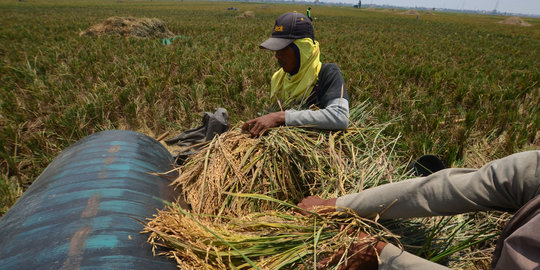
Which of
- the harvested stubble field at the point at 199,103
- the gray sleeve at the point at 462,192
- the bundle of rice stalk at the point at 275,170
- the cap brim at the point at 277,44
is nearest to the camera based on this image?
the gray sleeve at the point at 462,192

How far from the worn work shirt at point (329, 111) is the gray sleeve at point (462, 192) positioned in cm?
70

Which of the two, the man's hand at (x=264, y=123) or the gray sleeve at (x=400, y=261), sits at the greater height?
the man's hand at (x=264, y=123)

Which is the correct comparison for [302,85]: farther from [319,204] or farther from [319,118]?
[319,204]

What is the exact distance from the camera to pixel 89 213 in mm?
1170

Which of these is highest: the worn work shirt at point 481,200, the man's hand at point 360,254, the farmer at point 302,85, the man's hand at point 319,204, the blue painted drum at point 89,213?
the farmer at point 302,85

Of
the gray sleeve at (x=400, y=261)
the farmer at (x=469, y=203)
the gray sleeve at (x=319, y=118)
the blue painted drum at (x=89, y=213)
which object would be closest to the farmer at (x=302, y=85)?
the gray sleeve at (x=319, y=118)

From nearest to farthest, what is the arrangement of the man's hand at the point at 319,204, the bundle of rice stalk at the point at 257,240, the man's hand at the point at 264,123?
1. the bundle of rice stalk at the point at 257,240
2. the man's hand at the point at 319,204
3. the man's hand at the point at 264,123

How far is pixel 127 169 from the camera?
5.00 ft

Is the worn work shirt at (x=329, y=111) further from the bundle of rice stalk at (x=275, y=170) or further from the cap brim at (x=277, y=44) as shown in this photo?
the cap brim at (x=277, y=44)

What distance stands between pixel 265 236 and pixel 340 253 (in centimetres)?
34

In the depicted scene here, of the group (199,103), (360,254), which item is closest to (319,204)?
(360,254)

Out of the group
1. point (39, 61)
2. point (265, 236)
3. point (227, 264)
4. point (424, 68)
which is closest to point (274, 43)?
point (265, 236)

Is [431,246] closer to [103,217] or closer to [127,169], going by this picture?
[103,217]

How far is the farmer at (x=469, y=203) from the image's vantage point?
32.2 inches
